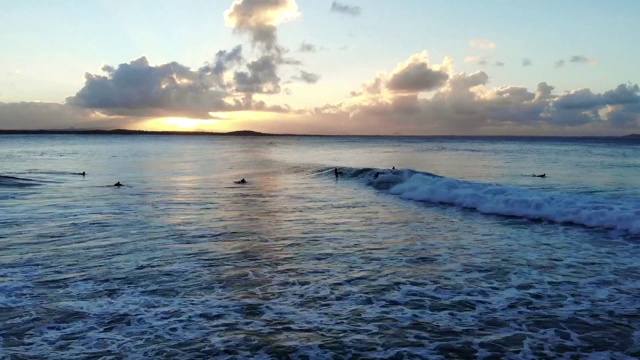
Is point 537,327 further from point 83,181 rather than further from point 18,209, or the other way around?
point 83,181

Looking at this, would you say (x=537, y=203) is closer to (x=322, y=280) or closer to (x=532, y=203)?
(x=532, y=203)

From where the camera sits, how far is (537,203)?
19.3m

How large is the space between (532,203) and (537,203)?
0.19 meters

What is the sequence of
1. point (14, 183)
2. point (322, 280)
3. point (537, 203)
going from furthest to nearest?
point (14, 183)
point (537, 203)
point (322, 280)

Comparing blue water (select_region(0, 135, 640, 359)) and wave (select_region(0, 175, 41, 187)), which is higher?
wave (select_region(0, 175, 41, 187))

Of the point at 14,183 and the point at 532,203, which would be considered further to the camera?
the point at 14,183

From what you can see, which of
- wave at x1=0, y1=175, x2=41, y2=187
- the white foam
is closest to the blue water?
the white foam

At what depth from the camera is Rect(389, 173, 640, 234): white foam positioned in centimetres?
1669

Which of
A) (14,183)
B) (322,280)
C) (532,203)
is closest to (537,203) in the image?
(532,203)

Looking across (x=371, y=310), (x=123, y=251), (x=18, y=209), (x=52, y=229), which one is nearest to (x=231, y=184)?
(x=18, y=209)

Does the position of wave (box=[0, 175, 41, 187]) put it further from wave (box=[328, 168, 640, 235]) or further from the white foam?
the white foam

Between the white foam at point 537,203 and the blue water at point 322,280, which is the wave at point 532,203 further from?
the blue water at point 322,280

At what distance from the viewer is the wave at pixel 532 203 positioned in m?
16.7

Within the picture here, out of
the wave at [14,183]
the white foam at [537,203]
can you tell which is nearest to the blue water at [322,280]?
the white foam at [537,203]
